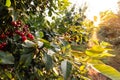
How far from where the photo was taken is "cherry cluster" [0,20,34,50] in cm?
99

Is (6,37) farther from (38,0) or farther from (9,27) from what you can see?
(38,0)

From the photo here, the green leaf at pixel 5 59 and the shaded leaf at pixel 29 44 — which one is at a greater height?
the shaded leaf at pixel 29 44

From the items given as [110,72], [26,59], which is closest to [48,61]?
[26,59]

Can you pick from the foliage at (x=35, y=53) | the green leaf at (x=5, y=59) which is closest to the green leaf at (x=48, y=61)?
the foliage at (x=35, y=53)

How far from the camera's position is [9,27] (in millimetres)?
1080

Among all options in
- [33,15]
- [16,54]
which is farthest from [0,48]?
[33,15]

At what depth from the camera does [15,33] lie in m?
1.04

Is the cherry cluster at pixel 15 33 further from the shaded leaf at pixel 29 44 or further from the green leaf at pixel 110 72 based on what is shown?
the green leaf at pixel 110 72

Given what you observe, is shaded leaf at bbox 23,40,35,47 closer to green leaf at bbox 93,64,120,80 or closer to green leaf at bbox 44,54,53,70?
green leaf at bbox 44,54,53,70

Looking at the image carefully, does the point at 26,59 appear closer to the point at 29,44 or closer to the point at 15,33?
the point at 29,44

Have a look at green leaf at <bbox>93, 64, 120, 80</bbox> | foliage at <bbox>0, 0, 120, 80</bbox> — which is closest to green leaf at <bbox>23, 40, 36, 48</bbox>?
foliage at <bbox>0, 0, 120, 80</bbox>

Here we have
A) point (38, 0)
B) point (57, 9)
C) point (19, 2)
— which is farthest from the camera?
point (57, 9)

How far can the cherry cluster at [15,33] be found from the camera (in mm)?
992

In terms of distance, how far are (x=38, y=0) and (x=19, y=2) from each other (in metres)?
0.22
